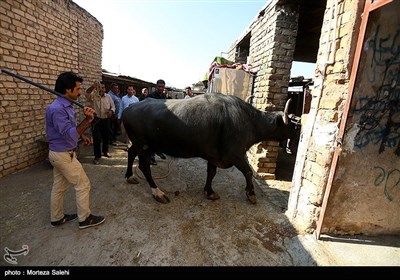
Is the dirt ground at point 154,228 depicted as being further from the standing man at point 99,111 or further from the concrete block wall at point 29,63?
the standing man at point 99,111

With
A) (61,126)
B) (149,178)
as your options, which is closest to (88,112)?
(61,126)

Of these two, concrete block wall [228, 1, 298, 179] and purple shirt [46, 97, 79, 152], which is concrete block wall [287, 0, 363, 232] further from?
purple shirt [46, 97, 79, 152]

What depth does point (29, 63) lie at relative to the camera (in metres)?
4.61

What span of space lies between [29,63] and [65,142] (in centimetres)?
331

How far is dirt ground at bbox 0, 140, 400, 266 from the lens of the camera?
2.46 meters

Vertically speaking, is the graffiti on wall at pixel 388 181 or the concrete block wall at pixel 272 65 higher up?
the concrete block wall at pixel 272 65

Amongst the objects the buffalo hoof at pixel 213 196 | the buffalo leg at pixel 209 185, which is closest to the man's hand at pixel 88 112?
the buffalo leg at pixel 209 185

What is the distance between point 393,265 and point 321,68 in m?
2.42

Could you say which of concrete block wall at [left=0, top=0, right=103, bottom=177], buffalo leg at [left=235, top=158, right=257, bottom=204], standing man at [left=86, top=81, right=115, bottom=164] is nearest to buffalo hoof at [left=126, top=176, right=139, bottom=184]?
standing man at [left=86, top=81, right=115, bottom=164]

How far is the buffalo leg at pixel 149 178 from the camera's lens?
3672 mm

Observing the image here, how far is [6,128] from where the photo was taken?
4.17 meters

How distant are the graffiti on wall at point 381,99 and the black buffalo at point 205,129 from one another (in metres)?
1.27

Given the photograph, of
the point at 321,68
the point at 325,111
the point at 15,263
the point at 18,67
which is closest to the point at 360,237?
the point at 325,111
